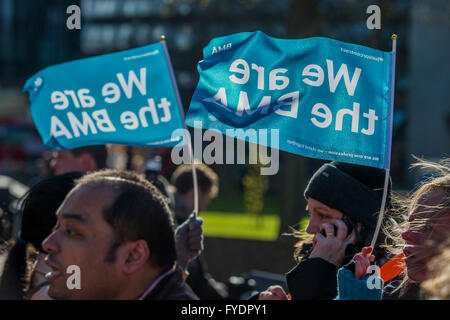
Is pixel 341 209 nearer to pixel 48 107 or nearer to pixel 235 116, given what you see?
pixel 235 116

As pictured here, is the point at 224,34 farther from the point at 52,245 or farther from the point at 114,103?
the point at 52,245

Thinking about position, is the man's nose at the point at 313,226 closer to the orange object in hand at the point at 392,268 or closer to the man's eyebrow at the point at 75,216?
the orange object in hand at the point at 392,268

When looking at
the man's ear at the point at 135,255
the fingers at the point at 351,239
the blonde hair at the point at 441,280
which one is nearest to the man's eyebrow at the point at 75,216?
the man's ear at the point at 135,255

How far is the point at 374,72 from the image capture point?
11.1ft

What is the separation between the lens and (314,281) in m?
2.83

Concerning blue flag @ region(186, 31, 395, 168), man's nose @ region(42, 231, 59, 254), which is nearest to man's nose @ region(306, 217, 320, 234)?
blue flag @ region(186, 31, 395, 168)

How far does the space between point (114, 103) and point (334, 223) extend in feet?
6.13

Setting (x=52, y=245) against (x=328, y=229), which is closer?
(x=52, y=245)

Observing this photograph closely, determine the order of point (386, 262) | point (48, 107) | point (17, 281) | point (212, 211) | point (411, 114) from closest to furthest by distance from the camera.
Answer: point (386, 262) → point (17, 281) → point (48, 107) → point (212, 211) → point (411, 114)

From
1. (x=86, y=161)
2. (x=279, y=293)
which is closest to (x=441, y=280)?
(x=279, y=293)

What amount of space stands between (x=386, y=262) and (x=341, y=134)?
2.20 feet

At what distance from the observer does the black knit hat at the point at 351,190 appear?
3.28 m
